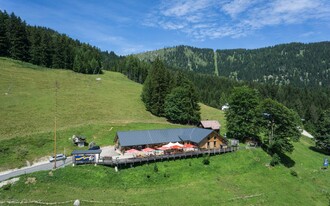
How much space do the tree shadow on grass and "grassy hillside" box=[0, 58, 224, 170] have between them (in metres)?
33.2

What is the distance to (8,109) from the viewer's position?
253 feet

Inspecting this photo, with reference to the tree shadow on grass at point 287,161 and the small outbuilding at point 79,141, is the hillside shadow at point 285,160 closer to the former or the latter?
the tree shadow on grass at point 287,161

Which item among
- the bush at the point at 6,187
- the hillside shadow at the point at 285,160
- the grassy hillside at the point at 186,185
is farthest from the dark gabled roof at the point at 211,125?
the bush at the point at 6,187

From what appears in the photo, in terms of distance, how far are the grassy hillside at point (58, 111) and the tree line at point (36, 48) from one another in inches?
283

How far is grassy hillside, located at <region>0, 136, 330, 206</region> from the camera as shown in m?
41.2

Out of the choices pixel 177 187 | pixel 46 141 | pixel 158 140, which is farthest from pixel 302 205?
pixel 46 141

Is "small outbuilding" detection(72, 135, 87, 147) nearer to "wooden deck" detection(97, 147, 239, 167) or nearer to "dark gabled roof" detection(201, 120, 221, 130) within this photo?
"wooden deck" detection(97, 147, 239, 167)

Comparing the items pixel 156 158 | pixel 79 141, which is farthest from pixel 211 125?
pixel 79 141

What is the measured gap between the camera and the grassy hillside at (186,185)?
135 ft

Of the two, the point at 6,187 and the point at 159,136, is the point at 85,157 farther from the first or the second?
the point at 159,136

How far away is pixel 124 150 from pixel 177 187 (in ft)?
52.7

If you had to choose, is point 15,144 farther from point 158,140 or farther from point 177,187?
point 177,187

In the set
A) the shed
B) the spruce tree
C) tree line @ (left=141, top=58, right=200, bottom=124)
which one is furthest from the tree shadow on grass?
the shed

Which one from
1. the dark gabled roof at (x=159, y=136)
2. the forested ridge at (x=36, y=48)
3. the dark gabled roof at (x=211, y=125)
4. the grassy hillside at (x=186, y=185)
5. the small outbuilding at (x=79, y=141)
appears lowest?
the grassy hillside at (x=186, y=185)
